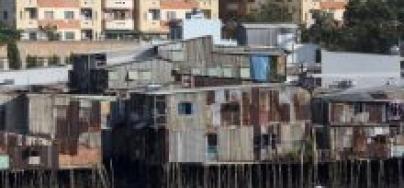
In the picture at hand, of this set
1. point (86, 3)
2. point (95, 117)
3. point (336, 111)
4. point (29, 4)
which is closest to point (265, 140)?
point (336, 111)

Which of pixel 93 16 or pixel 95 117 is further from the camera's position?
pixel 93 16

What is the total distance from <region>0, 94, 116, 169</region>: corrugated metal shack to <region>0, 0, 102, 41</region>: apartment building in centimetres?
1915

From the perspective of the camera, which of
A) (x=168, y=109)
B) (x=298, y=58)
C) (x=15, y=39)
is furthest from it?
(x=15, y=39)

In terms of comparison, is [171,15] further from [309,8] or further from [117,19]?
[309,8]

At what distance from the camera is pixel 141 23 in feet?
216

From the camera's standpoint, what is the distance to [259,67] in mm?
48000

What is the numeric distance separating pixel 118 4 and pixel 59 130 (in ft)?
79.7

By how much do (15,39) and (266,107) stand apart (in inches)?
765

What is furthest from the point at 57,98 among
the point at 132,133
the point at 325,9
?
the point at 325,9

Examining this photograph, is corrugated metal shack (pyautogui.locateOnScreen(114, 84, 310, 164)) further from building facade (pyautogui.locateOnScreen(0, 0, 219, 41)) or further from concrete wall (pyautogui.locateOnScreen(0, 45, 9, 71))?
building facade (pyautogui.locateOnScreen(0, 0, 219, 41))

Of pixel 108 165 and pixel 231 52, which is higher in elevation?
pixel 231 52

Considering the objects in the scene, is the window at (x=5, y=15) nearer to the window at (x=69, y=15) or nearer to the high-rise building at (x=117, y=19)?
the window at (x=69, y=15)

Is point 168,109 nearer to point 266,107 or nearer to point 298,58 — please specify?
point 266,107

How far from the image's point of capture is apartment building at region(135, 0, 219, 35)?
65688mm
